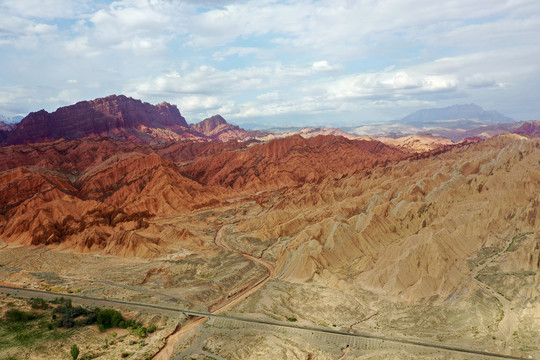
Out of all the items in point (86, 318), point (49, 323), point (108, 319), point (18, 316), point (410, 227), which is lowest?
point (108, 319)

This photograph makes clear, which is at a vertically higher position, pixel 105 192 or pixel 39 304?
pixel 105 192

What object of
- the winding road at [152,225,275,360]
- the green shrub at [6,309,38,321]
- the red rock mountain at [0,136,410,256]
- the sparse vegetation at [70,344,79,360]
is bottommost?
the winding road at [152,225,275,360]

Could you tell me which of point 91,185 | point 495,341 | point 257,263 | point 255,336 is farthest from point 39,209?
point 495,341

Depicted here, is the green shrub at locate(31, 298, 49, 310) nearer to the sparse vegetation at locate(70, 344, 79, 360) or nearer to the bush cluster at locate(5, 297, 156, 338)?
the bush cluster at locate(5, 297, 156, 338)

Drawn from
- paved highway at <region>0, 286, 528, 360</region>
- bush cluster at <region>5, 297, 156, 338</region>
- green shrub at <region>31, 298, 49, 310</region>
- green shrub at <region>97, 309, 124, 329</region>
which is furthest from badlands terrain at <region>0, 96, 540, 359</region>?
green shrub at <region>97, 309, 124, 329</region>

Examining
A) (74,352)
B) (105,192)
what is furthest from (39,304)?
(105,192)

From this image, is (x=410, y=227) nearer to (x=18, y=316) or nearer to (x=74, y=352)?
(x=74, y=352)

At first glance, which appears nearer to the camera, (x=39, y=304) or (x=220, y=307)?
(x=39, y=304)

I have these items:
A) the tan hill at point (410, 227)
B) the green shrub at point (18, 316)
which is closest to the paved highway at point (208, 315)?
the green shrub at point (18, 316)

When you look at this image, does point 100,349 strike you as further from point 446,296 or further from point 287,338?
point 446,296
